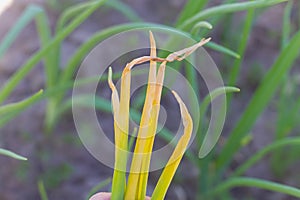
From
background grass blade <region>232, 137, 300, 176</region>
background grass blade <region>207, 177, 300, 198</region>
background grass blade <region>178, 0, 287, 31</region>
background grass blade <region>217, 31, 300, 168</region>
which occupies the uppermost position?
background grass blade <region>178, 0, 287, 31</region>

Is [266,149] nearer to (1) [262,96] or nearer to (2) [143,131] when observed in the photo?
(1) [262,96]

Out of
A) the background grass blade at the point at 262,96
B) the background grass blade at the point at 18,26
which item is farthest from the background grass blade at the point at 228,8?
the background grass blade at the point at 18,26

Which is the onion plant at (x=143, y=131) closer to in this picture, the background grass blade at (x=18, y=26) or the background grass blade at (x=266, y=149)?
the background grass blade at (x=266, y=149)

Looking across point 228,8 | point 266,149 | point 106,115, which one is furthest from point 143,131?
point 106,115

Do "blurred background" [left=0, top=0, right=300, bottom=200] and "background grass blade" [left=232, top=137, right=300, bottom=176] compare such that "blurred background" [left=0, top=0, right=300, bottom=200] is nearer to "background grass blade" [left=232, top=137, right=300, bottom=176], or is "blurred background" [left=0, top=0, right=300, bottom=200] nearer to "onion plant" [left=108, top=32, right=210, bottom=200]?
"background grass blade" [left=232, top=137, right=300, bottom=176]

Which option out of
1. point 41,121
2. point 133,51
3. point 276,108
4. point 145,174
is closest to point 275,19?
point 276,108

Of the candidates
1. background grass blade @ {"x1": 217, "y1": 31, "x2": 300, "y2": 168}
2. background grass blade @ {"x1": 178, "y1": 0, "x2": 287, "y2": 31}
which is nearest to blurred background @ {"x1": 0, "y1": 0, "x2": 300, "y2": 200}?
background grass blade @ {"x1": 217, "y1": 31, "x2": 300, "y2": 168}

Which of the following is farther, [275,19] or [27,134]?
[275,19]

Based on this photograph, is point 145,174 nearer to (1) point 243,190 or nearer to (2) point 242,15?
(1) point 243,190
